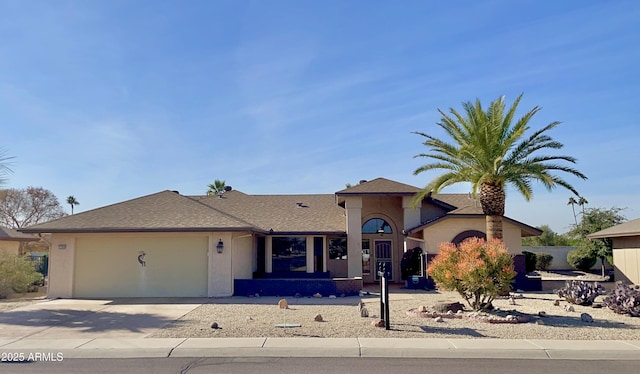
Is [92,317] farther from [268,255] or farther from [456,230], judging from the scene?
[456,230]

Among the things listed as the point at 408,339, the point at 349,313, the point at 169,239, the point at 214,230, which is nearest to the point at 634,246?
the point at 349,313

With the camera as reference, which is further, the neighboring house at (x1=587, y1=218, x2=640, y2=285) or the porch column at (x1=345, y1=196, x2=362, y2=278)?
the porch column at (x1=345, y1=196, x2=362, y2=278)

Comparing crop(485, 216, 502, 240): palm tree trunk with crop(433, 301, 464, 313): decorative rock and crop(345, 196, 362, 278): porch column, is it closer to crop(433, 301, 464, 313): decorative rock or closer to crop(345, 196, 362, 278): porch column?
crop(433, 301, 464, 313): decorative rock

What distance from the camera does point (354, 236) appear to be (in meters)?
24.6

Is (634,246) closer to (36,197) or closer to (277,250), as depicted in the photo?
(277,250)

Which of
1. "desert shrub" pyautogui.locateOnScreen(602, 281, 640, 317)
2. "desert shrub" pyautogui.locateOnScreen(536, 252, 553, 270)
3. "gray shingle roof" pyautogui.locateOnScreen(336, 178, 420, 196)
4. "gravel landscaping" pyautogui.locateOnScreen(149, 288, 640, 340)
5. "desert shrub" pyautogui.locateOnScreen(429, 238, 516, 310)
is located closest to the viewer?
"gravel landscaping" pyautogui.locateOnScreen(149, 288, 640, 340)

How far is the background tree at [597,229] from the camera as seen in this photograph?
31.3m

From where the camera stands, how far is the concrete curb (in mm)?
9641

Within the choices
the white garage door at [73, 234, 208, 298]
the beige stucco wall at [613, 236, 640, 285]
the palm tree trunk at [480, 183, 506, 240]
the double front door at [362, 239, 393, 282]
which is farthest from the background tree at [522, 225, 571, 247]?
the white garage door at [73, 234, 208, 298]

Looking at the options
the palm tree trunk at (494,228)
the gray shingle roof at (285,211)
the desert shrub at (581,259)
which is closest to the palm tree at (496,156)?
the palm tree trunk at (494,228)

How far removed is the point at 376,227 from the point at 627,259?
479 inches

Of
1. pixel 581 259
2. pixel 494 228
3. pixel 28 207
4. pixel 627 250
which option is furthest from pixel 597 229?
pixel 28 207

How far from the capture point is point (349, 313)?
14883 mm

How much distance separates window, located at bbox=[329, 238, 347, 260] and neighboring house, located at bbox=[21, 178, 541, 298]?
2.1 inches
